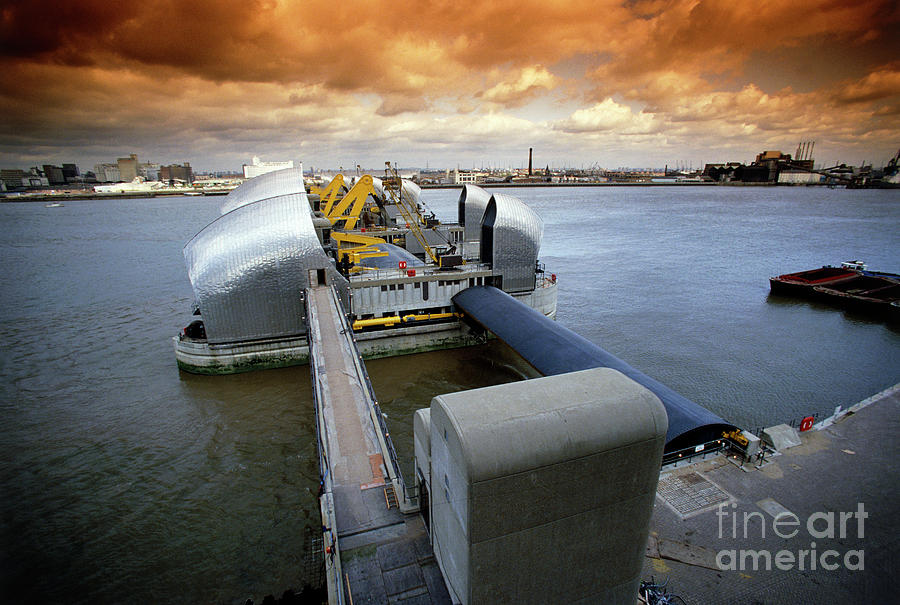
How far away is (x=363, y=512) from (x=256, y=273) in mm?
20125

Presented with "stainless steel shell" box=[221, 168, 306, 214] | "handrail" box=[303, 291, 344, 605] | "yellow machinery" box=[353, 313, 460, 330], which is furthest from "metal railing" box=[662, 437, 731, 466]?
"stainless steel shell" box=[221, 168, 306, 214]

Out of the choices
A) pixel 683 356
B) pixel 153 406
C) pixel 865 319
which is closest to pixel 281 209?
pixel 153 406

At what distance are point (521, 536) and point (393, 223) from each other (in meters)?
57.0

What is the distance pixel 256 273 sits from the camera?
2647 centimetres

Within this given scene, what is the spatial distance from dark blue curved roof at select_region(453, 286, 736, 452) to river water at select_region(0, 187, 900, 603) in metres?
3.83

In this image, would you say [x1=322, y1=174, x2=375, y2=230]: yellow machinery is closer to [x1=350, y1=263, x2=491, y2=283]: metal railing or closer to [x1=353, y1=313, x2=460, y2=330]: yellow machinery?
[x1=350, y1=263, x2=491, y2=283]: metal railing

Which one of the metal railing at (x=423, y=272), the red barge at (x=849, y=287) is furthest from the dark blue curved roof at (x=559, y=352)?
the red barge at (x=849, y=287)

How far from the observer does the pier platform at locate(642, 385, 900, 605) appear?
9.56 m

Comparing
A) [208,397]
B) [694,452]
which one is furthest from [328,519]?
[208,397]

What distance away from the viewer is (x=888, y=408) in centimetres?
1689

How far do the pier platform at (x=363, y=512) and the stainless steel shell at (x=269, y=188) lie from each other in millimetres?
27933

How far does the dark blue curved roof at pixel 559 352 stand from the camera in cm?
1381

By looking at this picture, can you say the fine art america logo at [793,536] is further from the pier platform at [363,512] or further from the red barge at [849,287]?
the red barge at [849,287]

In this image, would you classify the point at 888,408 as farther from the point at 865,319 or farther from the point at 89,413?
the point at 89,413
